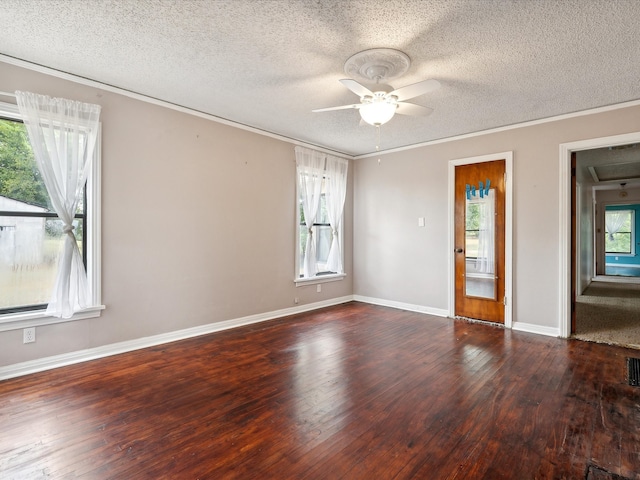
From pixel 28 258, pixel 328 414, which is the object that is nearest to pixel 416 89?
pixel 328 414

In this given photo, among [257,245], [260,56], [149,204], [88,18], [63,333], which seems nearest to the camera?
[88,18]

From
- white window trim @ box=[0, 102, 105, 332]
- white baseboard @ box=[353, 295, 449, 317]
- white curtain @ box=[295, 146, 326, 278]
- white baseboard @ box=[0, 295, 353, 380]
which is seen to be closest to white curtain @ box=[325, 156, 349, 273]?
white curtain @ box=[295, 146, 326, 278]

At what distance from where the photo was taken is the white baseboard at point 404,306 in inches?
201

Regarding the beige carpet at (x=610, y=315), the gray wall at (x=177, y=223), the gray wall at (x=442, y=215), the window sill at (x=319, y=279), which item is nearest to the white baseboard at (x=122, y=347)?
the gray wall at (x=177, y=223)

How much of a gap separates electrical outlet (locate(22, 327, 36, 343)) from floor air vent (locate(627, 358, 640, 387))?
5127 millimetres

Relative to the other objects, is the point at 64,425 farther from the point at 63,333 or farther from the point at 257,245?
the point at 257,245

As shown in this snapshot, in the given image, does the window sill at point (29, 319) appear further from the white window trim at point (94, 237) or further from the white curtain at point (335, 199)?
the white curtain at point (335, 199)

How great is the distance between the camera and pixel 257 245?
4680 mm

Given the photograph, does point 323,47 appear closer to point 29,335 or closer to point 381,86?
point 381,86

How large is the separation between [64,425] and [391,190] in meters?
5.01

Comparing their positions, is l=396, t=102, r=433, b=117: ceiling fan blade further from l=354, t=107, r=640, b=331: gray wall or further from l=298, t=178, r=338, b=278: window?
l=298, t=178, r=338, b=278: window

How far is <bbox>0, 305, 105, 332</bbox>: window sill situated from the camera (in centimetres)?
281

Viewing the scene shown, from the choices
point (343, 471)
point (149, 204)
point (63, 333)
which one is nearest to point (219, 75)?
point (149, 204)

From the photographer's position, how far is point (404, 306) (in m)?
5.54
